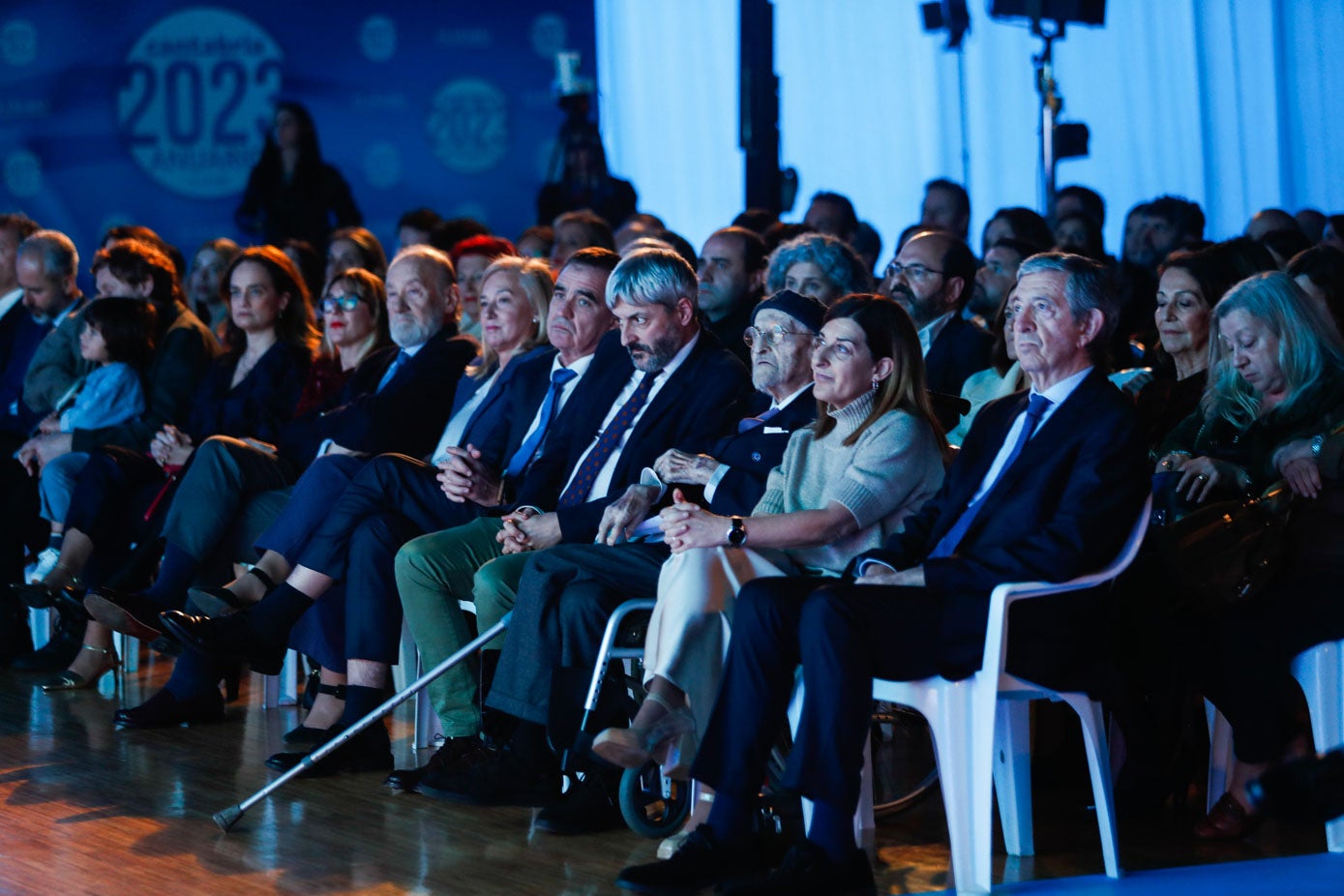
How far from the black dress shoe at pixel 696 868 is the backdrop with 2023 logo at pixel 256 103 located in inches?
244

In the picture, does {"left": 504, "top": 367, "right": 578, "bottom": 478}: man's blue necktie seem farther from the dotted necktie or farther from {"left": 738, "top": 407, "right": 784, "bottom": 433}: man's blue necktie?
{"left": 738, "top": 407, "right": 784, "bottom": 433}: man's blue necktie

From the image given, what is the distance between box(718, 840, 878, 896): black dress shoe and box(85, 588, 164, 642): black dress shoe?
2.08 m

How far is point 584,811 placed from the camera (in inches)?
135

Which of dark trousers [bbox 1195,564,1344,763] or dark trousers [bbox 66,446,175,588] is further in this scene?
dark trousers [bbox 66,446,175,588]

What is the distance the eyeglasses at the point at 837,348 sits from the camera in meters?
3.38

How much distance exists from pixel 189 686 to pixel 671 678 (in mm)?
1826

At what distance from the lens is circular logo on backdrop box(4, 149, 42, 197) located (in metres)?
8.51

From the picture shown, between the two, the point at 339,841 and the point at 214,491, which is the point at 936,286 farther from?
the point at 339,841

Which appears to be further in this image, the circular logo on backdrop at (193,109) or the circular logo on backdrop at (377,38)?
the circular logo on backdrop at (377,38)

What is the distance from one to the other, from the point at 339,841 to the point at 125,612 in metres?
1.28

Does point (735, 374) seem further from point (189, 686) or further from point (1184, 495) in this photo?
point (189, 686)

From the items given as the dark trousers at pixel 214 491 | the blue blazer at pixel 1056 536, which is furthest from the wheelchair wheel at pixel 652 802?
the dark trousers at pixel 214 491

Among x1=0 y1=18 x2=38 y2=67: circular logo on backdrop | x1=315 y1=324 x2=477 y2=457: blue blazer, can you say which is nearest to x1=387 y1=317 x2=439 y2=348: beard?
x1=315 y1=324 x2=477 y2=457: blue blazer

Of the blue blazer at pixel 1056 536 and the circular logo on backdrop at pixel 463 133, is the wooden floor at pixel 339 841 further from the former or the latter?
the circular logo on backdrop at pixel 463 133
